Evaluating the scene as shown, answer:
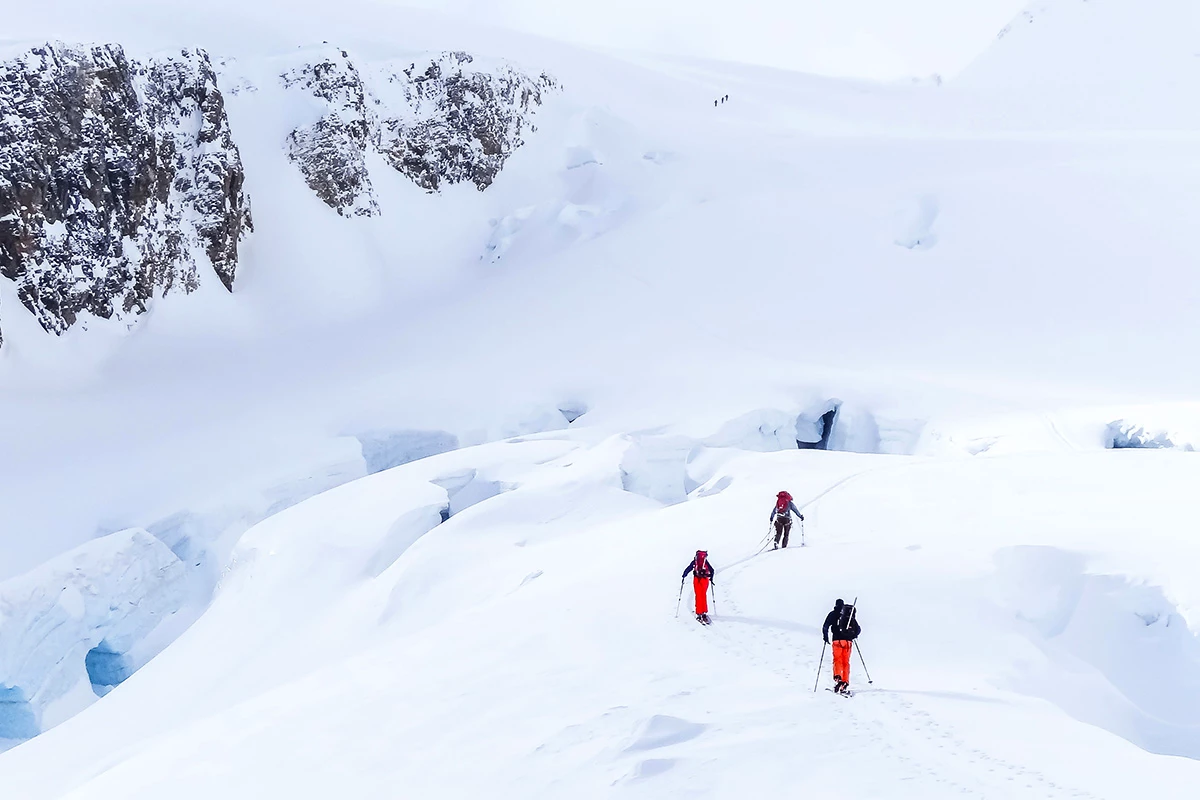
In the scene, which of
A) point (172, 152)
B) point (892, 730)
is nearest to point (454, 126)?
point (172, 152)

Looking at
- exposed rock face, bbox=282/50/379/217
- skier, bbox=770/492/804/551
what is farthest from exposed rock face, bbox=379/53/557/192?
skier, bbox=770/492/804/551

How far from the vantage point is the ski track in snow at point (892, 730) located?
7.01 metres

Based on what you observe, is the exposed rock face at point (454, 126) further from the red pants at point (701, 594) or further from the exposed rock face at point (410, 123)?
the red pants at point (701, 594)

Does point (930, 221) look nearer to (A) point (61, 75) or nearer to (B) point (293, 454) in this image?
(B) point (293, 454)

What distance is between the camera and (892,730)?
7.89m

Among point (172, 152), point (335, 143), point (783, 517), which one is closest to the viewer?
point (783, 517)

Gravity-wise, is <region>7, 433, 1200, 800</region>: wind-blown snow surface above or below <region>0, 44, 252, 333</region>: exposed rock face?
below

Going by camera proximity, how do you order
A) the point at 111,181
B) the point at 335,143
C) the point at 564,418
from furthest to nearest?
the point at 335,143, the point at 111,181, the point at 564,418

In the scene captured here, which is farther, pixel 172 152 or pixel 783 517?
pixel 172 152

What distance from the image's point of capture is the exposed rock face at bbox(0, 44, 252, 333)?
27719 millimetres

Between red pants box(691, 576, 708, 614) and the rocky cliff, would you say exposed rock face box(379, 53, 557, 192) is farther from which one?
red pants box(691, 576, 708, 614)

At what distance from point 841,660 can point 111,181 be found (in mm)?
31423

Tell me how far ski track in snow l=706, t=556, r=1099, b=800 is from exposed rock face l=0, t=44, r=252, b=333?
28.0 meters

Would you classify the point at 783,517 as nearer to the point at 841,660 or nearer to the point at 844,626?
the point at 844,626
